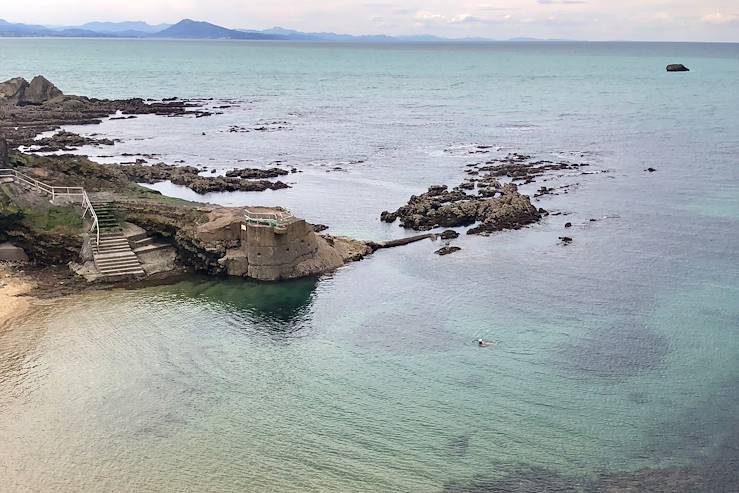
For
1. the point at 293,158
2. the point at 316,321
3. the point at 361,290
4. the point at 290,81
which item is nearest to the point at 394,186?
the point at 293,158

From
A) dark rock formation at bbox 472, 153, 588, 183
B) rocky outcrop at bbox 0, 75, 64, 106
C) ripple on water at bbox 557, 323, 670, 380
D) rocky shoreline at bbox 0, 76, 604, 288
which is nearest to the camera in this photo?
ripple on water at bbox 557, 323, 670, 380

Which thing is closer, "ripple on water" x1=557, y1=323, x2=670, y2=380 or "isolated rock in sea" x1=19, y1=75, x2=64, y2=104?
"ripple on water" x1=557, y1=323, x2=670, y2=380

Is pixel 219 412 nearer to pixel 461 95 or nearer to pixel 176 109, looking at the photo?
pixel 176 109

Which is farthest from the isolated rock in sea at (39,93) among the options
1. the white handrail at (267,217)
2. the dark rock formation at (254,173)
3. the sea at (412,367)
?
the white handrail at (267,217)

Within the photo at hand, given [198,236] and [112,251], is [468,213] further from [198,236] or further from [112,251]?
[112,251]

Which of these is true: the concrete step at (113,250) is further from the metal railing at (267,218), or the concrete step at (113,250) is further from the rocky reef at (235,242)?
the metal railing at (267,218)

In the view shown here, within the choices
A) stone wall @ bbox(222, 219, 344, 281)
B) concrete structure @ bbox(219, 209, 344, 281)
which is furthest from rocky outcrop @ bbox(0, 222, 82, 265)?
stone wall @ bbox(222, 219, 344, 281)

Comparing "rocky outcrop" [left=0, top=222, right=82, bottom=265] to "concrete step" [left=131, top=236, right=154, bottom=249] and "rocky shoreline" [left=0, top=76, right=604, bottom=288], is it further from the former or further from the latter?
"concrete step" [left=131, top=236, right=154, bottom=249]

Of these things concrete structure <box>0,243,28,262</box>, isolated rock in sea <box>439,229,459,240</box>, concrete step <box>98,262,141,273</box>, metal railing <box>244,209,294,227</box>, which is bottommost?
isolated rock in sea <box>439,229,459,240</box>
